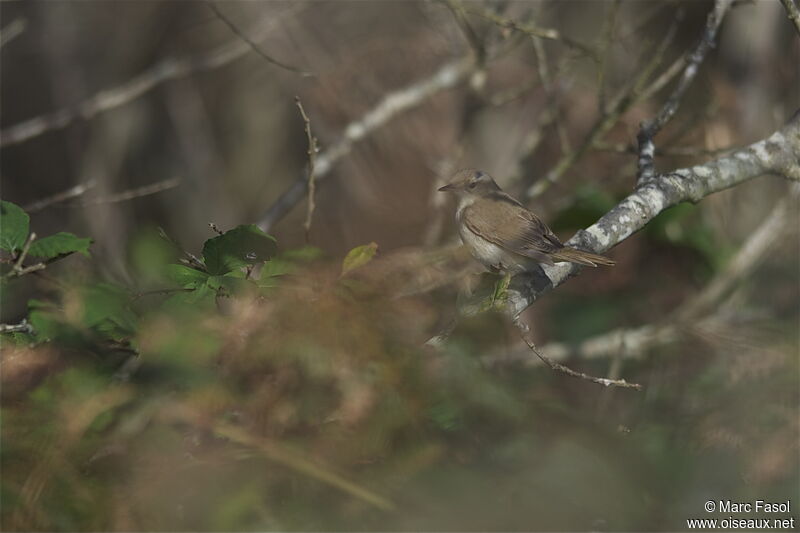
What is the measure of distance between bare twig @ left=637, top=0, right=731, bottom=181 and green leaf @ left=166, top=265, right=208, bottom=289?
166 centimetres

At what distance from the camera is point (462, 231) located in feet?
11.1

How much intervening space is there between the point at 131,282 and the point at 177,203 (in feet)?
25.9

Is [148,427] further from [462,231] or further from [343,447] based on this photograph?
[462,231]

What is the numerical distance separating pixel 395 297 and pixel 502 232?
1026 millimetres

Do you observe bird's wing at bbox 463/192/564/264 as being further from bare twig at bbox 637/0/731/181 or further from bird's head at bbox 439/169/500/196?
bare twig at bbox 637/0/731/181

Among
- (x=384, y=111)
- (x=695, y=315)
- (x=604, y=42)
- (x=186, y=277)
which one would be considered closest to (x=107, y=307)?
(x=186, y=277)

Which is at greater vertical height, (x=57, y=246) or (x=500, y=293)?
(x=57, y=246)

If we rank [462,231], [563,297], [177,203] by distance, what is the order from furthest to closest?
[177,203] → [563,297] → [462,231]

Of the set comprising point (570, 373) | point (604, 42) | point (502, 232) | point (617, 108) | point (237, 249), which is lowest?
point (570, 373)

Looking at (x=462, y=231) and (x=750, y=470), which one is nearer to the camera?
(x=750, y=470)

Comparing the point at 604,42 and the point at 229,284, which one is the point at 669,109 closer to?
the point at 604,42

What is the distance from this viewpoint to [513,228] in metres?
3.17

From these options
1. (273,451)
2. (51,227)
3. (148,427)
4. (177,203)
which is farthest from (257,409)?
(177,203)

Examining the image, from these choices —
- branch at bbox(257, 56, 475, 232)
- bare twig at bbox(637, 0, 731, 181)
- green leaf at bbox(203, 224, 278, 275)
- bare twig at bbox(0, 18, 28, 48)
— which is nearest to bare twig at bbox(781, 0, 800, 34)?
bare twig at bbox(637, 0, 731, 181)
